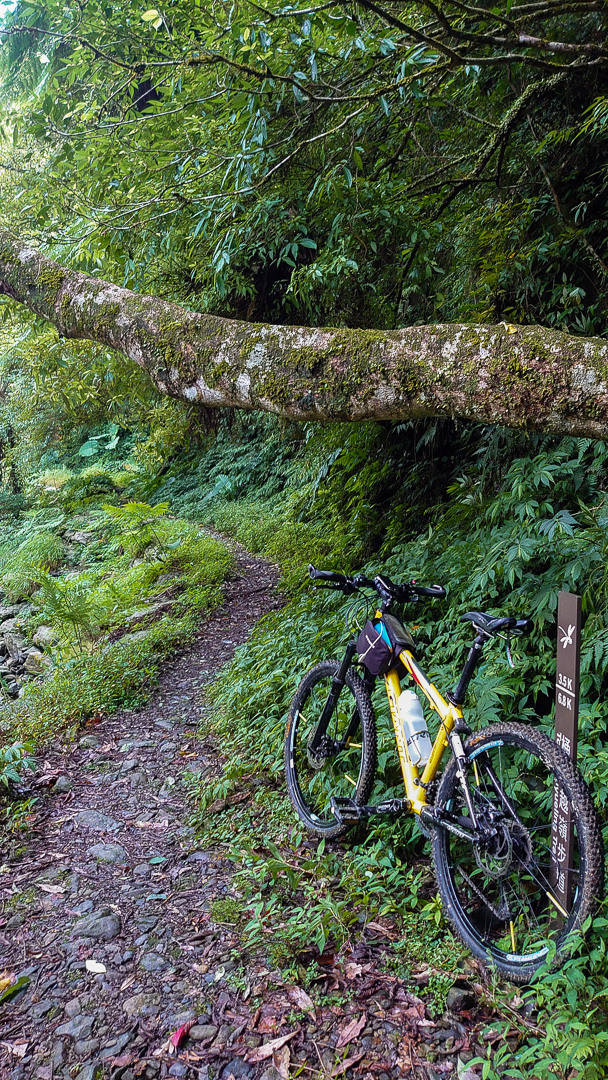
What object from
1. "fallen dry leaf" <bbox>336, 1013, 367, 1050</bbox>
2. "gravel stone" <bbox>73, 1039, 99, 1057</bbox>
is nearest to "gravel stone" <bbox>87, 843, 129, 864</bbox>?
"gravel stone" <bbox>73, 1039, 99, 1057</bbox>

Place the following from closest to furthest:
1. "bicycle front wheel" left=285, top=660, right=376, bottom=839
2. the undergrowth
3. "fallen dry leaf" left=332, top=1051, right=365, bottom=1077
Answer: "fallen dry leaf" left=332, top=1051, right=365, bottom=1077, the undergrowth, "bicycle front wheel" left=285, top=660, right=376, bottom=839

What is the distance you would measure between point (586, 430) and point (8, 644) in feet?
30.4

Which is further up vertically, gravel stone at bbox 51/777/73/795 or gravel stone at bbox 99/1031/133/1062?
gravel stone at bbox 99/1031/133/1062

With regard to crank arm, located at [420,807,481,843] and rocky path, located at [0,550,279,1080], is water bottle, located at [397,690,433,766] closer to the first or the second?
crank arm, located at [420,807,481,843]

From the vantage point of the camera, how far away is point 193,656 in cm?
641

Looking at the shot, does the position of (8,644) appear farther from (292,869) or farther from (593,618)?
(593,618)

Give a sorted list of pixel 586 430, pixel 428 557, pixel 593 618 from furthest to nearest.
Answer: pixel 428 557
pixel 593 618
pixel 586 430

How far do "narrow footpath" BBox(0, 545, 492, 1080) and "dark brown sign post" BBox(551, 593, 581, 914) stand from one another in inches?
23.8

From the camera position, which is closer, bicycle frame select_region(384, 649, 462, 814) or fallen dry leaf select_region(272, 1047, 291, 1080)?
fallen dry leaf select_region(272, 1047, 291, 1080)

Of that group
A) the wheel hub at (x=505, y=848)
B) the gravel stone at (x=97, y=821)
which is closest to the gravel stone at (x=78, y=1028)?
the gravel stone at (x=97, y=821)

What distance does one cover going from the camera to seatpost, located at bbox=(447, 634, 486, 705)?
7.89 ft

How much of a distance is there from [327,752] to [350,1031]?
1.36m

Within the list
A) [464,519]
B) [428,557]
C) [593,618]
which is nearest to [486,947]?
[593,618]

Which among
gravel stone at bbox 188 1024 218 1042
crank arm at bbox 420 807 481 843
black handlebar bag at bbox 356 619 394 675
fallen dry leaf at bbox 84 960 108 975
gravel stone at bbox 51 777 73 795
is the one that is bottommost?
gravel stone at bbox 51 777 73 795
